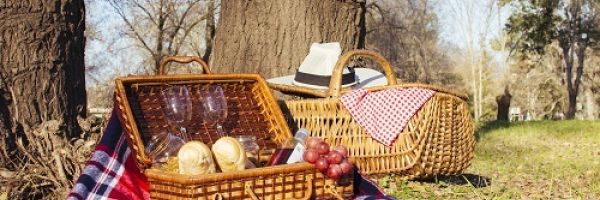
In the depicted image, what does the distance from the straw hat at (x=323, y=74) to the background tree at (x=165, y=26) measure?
21.1 m

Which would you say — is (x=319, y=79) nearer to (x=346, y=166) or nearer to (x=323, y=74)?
(x=323, y=74)

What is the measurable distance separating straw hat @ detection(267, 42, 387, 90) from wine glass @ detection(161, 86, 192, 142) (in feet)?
3.69

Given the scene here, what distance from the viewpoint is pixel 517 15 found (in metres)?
26.6

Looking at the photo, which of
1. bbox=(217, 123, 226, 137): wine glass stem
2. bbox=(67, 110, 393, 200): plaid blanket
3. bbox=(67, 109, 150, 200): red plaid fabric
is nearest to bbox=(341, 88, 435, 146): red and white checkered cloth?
bbox=(67, 110, 393, 200): plaid blanket

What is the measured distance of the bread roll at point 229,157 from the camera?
2529 mm

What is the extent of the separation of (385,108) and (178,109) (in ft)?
3.67

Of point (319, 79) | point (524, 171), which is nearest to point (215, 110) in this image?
point (319, 79)

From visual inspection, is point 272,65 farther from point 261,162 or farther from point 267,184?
point 267,184

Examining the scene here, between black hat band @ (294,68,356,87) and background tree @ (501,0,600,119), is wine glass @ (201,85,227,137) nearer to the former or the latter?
black hat band @ (294,68,356,87)

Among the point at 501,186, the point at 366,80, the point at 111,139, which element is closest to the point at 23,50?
the point at 111,139

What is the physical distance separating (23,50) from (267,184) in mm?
2368

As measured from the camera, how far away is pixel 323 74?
4094 mm

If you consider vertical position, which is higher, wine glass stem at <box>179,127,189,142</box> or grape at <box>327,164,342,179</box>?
wine glass stem at <box>179,127,189,142</box>

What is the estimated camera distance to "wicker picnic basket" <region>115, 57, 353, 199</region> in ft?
7.82
